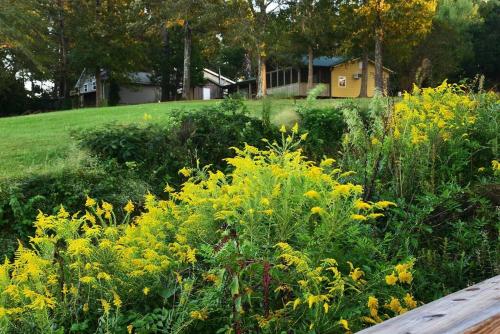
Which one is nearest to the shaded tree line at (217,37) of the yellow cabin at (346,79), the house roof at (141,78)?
the house roof at (141,78)

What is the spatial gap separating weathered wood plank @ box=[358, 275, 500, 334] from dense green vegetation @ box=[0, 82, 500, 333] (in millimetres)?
552

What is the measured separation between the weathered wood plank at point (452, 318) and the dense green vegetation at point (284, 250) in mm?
552

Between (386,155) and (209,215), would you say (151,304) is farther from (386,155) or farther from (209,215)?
(386,155)

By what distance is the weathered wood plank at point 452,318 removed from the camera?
1.42m

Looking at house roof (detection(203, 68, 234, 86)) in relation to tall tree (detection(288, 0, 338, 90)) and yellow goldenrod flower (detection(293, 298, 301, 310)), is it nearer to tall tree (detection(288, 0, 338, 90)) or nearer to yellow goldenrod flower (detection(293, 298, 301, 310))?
tall tree (detection(288, 0, 338, 90))

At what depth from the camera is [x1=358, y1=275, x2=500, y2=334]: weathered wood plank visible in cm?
142

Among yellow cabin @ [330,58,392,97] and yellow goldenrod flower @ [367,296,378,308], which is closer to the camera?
yellow goldenrod flower @ [367,296,378,308]

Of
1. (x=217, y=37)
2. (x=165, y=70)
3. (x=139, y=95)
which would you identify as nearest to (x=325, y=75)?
(x=165, y=70)

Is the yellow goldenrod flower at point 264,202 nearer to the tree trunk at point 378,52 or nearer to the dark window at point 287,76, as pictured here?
the tree trunk at point 378,52

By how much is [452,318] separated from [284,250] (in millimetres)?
943

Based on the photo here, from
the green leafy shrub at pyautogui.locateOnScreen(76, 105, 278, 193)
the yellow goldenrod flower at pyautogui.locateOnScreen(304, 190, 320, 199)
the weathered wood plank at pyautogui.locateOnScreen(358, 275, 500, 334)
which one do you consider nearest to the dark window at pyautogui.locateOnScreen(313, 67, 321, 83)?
the green leafy shrub at pyautogui.locateOnScreen(76, 105, 278, 193)

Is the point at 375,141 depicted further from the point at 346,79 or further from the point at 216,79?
the point at 216,79

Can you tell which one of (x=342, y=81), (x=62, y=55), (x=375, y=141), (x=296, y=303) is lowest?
(x=296, y=303)

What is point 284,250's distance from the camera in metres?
2.34
